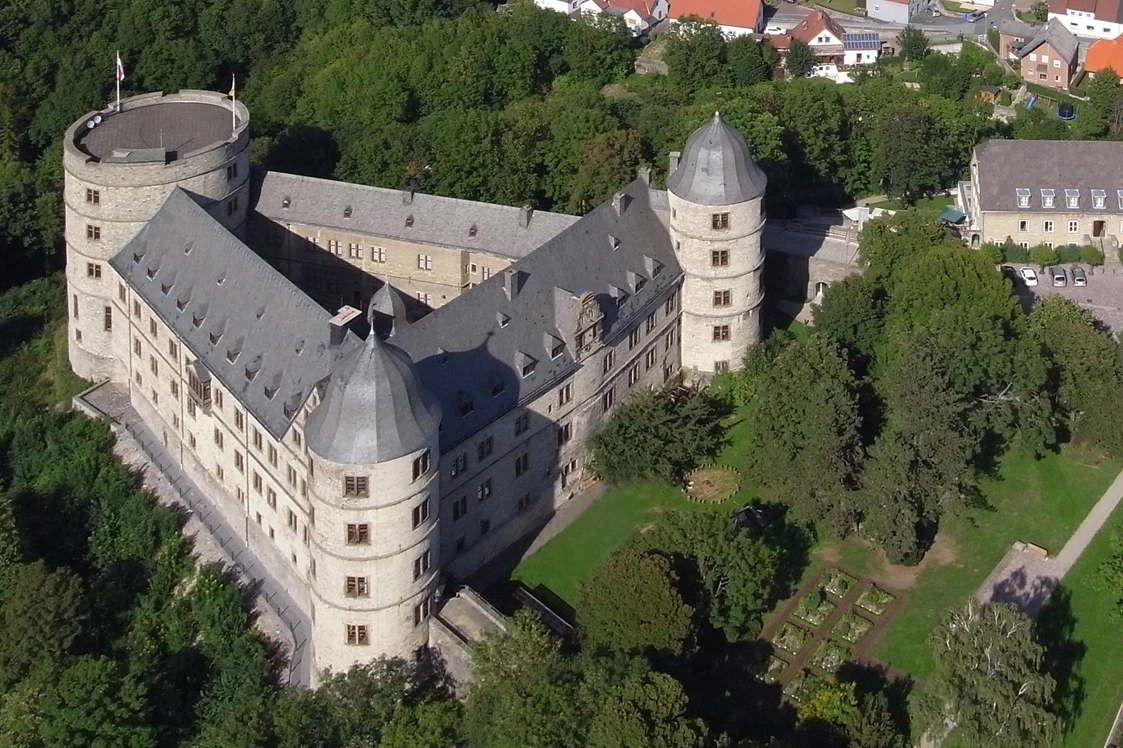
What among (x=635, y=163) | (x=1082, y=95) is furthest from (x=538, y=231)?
(x=1082, y=95)

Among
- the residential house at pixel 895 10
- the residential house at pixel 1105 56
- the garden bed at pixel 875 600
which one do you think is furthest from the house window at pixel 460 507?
the residential house at pixel 895 10

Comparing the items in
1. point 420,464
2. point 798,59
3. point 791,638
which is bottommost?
point 791,638

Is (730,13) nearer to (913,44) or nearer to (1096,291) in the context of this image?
(913,44)

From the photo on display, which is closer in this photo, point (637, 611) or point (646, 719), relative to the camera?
point (646, 719)

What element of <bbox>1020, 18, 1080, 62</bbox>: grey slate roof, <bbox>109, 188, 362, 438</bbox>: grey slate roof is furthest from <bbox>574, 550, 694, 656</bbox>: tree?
<bbox>1020, 18, 1080, 62</bbox>: grey slate roof

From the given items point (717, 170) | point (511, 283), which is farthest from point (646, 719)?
point (717, 170)

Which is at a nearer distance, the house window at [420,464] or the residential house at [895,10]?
the house window at [420,464]

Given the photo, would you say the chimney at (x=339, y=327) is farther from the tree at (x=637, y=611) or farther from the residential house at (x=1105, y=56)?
the residential house at (x=1105, y=56)
